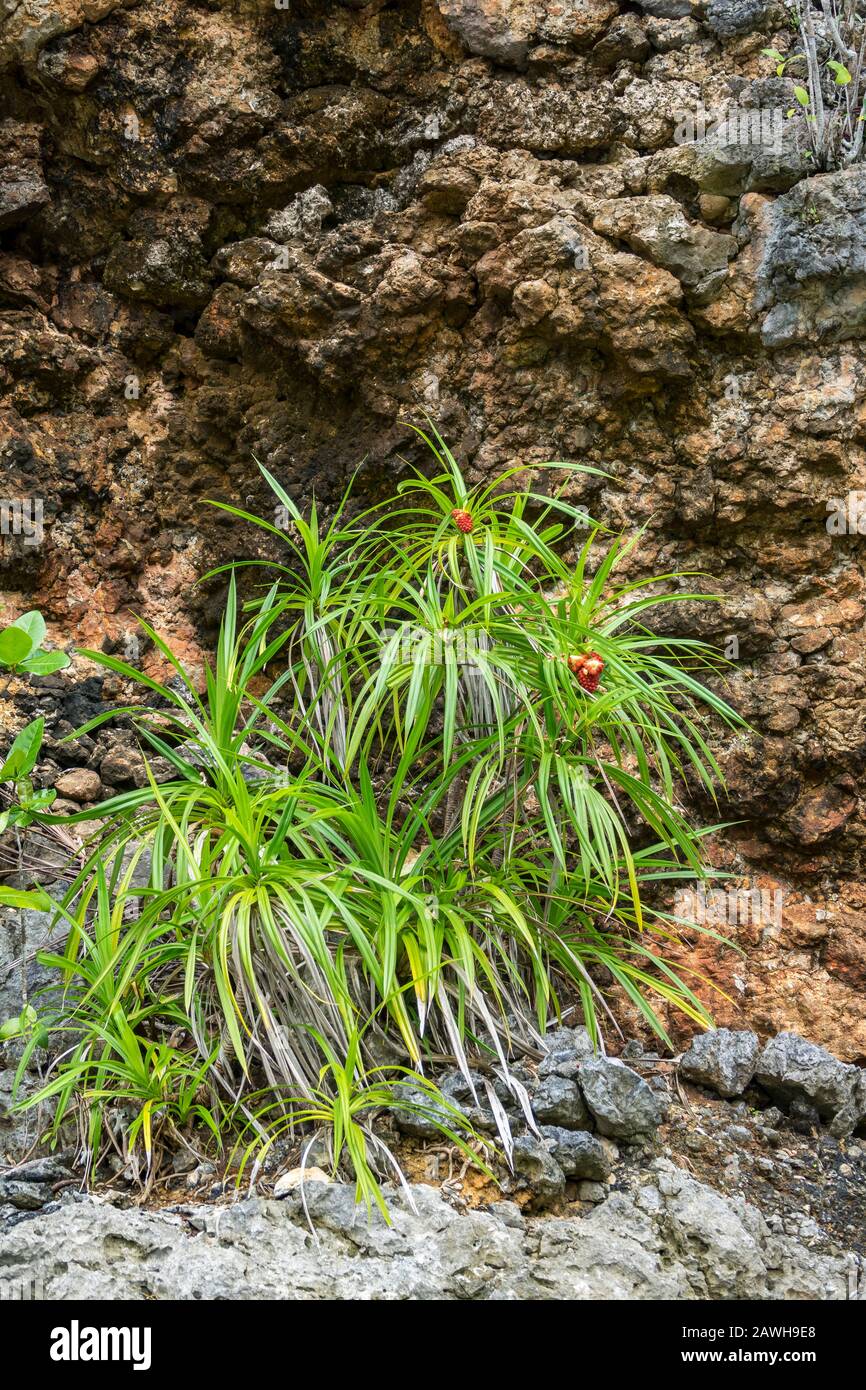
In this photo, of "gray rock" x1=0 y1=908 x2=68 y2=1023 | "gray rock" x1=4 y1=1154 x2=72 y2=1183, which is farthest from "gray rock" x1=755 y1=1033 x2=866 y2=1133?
"gray rock" x1=0 y1=908 x2=68 y2=1023

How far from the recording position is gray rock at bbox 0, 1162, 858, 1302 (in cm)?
185

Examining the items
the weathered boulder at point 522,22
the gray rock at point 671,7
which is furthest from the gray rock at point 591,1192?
the gray rock at point 671,7

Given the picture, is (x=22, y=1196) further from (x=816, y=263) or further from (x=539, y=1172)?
(x=816, y=263)

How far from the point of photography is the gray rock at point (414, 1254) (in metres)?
1.85

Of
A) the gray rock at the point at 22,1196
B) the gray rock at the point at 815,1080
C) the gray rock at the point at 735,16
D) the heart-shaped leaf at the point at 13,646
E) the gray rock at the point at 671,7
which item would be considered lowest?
the gray rock at the point at 22,1196

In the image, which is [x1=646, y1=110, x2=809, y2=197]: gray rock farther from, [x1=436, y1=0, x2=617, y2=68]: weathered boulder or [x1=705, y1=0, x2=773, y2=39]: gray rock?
[x1=436, y1=0, x2=617, y2=68]: weathered boulder

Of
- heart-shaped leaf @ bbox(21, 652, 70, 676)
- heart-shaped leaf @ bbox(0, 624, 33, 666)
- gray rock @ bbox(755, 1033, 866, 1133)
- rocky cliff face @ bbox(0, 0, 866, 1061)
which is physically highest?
rocky cliff face @ bbox(0, 0, 866, 1061)

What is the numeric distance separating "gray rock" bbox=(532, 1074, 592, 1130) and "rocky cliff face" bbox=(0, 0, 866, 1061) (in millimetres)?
739

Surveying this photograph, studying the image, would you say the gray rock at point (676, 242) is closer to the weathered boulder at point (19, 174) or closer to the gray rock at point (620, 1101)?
the weathered boulder at point (19, 174)

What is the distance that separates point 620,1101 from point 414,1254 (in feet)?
1.75

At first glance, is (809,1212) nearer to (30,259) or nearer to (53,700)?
(53,700)

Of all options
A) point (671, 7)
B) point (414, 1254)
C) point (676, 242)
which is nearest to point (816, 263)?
point (676, 242)

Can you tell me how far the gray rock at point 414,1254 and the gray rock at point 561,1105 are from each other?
178 mm

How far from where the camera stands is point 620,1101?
7.41 feet
